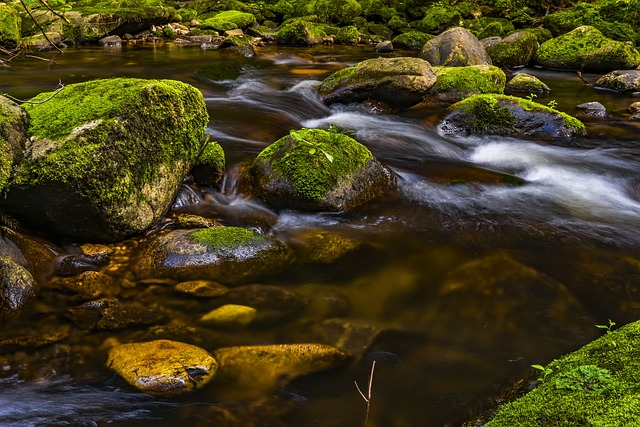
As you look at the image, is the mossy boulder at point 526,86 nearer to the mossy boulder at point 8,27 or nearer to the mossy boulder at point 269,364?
the mossy boulder at point 269,364

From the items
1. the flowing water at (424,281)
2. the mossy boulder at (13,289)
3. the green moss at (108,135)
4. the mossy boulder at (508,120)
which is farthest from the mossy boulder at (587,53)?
the mossy boulder at (13,289)

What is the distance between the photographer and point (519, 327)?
4.07m

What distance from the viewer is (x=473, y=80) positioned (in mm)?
10836

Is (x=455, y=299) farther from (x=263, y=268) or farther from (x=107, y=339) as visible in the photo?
(x=107, y=339)

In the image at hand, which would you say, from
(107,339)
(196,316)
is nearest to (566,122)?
(196,316)

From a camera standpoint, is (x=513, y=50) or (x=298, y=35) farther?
(x=298, y=35)

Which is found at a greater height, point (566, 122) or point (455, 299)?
point (566, 122)

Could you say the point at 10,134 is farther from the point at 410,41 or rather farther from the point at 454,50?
the point at 410,41

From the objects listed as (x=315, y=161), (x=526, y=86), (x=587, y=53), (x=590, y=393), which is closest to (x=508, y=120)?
(x=526, y=86)

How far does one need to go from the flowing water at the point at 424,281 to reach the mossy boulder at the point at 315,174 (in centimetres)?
21

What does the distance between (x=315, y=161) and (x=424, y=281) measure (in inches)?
73.9

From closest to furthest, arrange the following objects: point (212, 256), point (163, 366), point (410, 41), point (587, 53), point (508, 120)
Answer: point (163, 366) < point (212, 256) < point (508, 120) < point (587, 53) < point (410, 41)

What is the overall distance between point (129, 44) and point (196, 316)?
16.8 m

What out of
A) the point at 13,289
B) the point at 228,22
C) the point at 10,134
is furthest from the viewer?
the point at 228,22
